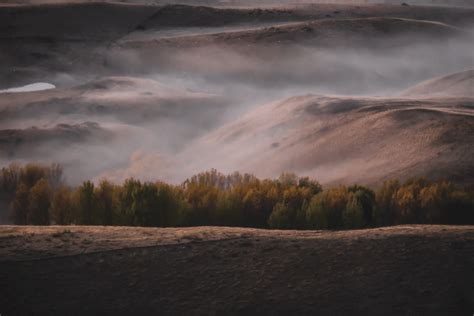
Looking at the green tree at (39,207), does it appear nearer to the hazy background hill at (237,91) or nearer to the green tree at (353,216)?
the green tree at (353,216)

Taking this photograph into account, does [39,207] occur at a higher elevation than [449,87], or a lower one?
lower

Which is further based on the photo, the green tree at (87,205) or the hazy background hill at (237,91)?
the hazy background hill at (237,91)

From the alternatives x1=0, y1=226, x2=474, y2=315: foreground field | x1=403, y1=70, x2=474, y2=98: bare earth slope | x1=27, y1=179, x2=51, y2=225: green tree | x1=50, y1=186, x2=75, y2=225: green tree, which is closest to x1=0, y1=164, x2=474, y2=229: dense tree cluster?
x1=50, y1=186, x2=75, y2=225: green tree

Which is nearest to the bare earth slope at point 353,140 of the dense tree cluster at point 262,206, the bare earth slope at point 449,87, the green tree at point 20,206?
the bare earth slope at point 449,87

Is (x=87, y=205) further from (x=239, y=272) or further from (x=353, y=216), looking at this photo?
(x=239, y=272)

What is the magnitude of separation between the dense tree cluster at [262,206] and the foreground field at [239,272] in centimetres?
128

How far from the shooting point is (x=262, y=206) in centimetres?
728

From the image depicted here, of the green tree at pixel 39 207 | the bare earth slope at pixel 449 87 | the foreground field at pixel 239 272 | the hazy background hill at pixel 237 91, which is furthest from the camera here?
the bare earth slope at pixel 449 87

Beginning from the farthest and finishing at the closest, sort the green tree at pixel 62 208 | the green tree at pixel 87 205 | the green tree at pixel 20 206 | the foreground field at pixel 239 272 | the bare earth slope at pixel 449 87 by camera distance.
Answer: the bare earth slope at pixel 449 87 < the green tree at pixel 20 206 < the green tree at pixel 62 208 < the green tree at pixel 87 205 < the foreground field at pixel 239 272

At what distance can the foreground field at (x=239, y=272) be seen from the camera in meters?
4.42

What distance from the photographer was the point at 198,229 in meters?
5.76

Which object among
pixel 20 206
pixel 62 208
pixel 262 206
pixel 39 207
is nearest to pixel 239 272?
pixel 262 206

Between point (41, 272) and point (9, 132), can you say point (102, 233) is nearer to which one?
point (41, 272)

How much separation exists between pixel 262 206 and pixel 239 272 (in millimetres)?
2515
